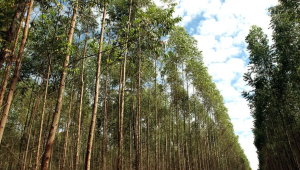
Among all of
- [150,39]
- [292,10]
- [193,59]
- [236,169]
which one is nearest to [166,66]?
[193,59]

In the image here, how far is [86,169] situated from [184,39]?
36.7ft

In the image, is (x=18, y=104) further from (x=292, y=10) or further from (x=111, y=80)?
(x=292, y=10)

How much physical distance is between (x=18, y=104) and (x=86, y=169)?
40.5 ft

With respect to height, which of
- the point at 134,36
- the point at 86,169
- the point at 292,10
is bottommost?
the point at 86,169

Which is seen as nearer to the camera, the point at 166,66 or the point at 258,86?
the point at 258,86

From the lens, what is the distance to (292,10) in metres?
8.25

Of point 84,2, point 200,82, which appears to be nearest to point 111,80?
point 200,82

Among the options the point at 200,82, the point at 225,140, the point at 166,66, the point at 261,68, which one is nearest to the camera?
the point at 261,68

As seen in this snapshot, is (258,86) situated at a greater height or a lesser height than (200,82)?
lesser

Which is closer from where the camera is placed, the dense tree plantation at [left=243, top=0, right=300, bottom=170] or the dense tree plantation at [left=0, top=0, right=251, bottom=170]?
the dense tree plantation at [left=0, top=0, right=251, bottom=170]

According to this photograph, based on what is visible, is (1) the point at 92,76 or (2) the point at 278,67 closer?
(2) the point at 278,67

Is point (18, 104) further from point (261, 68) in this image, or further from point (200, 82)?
point (261, 68)

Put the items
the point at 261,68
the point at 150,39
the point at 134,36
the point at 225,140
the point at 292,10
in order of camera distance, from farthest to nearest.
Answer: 1. the point at 225,140
2. the point at 261,68
3. the point at 292,10
4. the point at 150,39
5. the point at 134,36

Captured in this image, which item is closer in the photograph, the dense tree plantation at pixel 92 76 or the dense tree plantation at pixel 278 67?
the dense tree plantation at pixel 92 76
